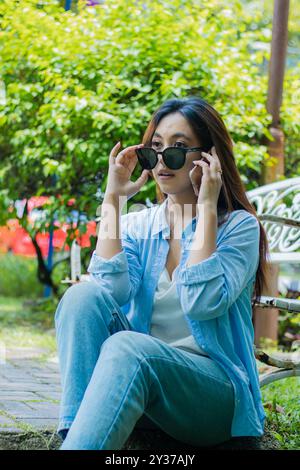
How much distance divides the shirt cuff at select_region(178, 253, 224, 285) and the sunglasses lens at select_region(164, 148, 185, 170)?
395mm

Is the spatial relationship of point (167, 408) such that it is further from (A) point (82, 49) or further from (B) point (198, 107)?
(A) point (82, 49)

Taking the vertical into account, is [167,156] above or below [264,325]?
above

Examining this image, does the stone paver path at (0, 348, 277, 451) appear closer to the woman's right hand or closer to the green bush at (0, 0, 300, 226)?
the woman's right hand

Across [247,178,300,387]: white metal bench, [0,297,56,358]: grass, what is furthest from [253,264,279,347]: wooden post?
[0,297,56,358]: grass

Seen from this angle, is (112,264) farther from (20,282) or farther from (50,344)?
(20,282)

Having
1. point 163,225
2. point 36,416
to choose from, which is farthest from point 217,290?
point 36,416

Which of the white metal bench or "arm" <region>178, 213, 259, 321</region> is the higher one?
"arm" <region>178, 213, 259, 321</region>

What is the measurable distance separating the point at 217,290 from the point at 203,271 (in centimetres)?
7

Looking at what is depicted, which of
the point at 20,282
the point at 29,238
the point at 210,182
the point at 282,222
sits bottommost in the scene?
the point at 20,282

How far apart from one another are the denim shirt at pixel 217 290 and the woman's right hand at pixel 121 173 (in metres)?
0.17

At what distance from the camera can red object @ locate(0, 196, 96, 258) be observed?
567 cm

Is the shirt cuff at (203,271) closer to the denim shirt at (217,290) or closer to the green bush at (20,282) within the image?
the denim shirt at (217,290)

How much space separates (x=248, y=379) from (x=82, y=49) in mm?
3532

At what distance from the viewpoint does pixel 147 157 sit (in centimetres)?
247
